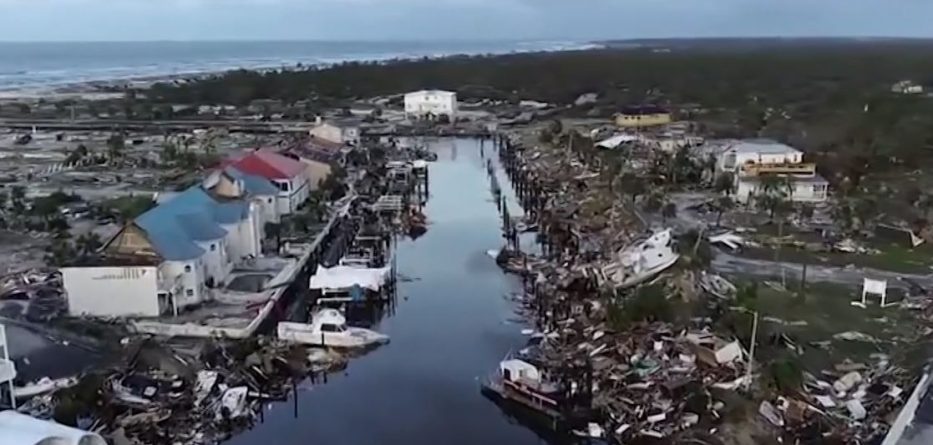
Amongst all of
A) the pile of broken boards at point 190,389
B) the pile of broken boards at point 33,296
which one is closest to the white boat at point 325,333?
the pile of broken boards at point 190,389

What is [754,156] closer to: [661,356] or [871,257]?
[871,257]

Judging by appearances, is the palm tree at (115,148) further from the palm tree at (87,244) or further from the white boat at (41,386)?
the white boat at (41,386)

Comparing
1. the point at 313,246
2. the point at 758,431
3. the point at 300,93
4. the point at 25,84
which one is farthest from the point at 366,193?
the point at 25,84

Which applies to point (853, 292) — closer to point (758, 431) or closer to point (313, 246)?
point (758, 431)

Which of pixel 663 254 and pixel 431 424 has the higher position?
pixel 663 254

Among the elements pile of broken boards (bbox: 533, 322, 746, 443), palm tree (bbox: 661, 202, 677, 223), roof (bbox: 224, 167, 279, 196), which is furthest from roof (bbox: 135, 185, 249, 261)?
palm tree (bbox: 661, 202, 677, 223)

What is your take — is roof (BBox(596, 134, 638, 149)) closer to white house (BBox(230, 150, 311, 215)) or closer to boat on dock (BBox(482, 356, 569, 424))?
white house (BBox(230, 150, 311, 215))

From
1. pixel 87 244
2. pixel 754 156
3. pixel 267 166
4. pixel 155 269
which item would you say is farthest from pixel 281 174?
pixel 754 156
